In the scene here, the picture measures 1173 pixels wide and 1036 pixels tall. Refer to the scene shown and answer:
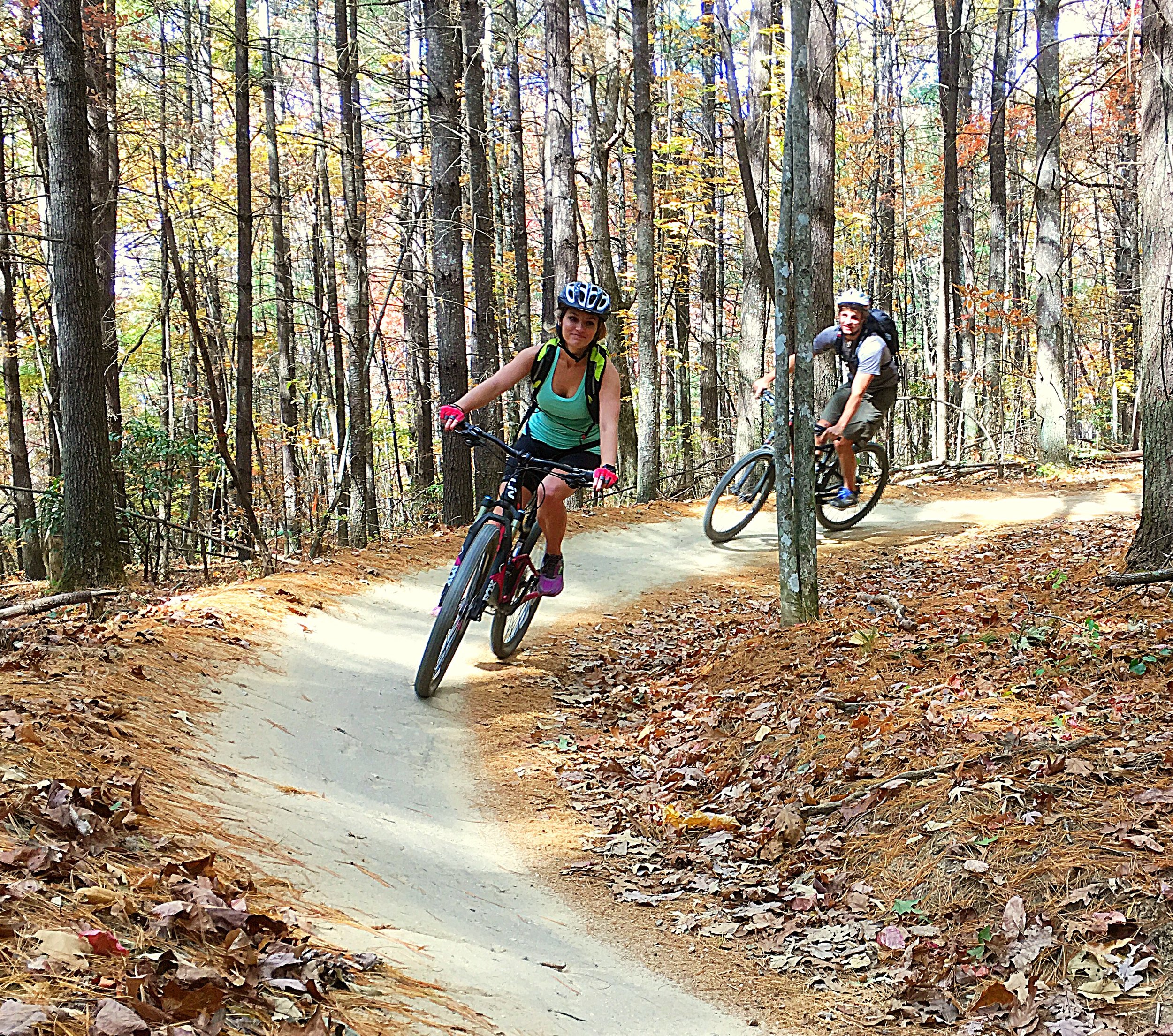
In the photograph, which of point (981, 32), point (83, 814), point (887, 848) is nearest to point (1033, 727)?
point (887, 848)

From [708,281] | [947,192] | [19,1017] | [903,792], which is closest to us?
[19,1017]

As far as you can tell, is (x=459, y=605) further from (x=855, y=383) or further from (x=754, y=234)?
(x=754, y=234)

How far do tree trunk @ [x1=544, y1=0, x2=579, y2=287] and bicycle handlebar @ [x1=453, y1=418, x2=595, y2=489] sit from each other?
743 cm

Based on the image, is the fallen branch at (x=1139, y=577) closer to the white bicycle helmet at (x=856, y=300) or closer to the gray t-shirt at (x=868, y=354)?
the gray t-shirt at (x=868, y=354)

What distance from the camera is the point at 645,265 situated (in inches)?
585

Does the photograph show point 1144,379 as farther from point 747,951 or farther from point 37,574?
point 37,574

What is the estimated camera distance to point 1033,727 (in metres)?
4.95

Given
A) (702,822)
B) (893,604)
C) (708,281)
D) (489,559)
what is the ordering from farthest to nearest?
(708,281) < (893,604) < (489,559) < (702,822)

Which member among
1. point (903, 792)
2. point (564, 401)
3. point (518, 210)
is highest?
point (518, 210)

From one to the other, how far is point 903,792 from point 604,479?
2575mm

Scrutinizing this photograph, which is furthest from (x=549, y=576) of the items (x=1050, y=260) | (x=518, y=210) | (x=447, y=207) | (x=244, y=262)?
(x=1050, y=260)

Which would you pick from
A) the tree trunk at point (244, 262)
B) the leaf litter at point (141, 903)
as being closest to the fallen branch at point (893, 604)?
the leaf litter at point (141, 903)

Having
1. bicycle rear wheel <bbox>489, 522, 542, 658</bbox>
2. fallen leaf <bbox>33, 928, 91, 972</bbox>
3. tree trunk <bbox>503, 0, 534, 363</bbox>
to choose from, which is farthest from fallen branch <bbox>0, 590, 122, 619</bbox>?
tree trunk <bbox>503, 0, 534, 363</bbox>

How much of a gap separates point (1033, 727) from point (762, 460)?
6529 mm
